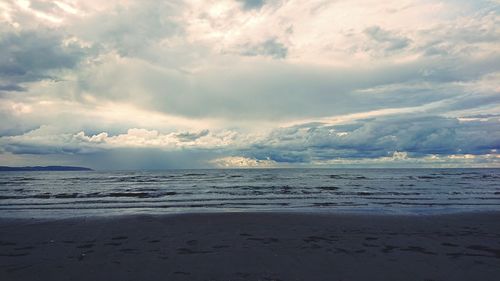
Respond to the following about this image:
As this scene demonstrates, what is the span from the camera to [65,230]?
16.1 meters

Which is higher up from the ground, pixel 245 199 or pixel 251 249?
pixel 251 249

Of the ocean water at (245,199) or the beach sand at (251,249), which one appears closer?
the beach sand at (251,249)

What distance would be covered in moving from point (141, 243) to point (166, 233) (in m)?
2.07

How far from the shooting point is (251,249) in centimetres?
1209

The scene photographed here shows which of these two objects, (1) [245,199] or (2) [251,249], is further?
(1) [245,199]

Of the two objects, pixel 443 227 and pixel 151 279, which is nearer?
pixel 151 279

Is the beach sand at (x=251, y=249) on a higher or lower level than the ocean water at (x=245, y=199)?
higher

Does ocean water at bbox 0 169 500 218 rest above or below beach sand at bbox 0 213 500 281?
below

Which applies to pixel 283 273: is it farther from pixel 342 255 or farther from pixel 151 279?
pixel 151 279

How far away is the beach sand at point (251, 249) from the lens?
9.50 metres

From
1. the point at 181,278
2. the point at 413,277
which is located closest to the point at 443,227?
the point at 413,277

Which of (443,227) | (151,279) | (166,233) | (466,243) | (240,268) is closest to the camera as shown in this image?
(151,279)

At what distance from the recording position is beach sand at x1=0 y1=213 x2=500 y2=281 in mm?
9500

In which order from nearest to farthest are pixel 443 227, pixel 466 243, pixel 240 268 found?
pixel 240 268 < pixel 466 243 < pixel 443 227
